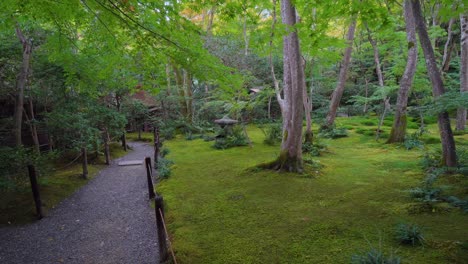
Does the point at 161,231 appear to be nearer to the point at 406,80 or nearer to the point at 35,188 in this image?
the point at 35,188

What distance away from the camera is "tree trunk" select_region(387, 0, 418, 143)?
390 inches

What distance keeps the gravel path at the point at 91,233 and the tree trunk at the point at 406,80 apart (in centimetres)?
974

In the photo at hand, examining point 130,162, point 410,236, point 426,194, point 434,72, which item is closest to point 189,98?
point 130,162

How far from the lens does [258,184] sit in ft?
22.3

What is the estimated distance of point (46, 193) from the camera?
314 inches

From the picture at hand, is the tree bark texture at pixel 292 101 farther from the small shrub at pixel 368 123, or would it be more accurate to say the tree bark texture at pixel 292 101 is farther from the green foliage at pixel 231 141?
the small shrub at pixel 368 123

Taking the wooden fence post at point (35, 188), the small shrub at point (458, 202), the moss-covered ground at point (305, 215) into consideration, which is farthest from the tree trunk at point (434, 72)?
the wooden fence post at point (35, 188)

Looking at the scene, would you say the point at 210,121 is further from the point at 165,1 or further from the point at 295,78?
the point at 165,1

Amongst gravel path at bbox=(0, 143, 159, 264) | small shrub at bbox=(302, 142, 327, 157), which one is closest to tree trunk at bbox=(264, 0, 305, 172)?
small shrub at bbox=(302, 142, 327, 157)

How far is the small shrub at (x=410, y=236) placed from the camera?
3.65 metres

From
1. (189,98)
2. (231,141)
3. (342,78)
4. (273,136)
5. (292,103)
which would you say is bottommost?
(231,141)

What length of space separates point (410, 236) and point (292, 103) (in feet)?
14.0

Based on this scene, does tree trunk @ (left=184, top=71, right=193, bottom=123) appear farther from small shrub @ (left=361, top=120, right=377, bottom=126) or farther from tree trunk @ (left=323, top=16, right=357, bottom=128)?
small shrub @ (left=361, top=120, right=377, bottom=126)

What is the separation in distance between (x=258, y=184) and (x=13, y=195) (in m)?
6.86
